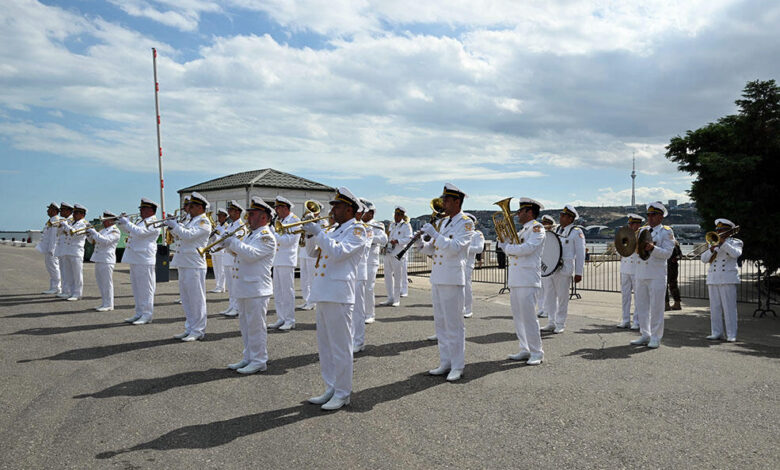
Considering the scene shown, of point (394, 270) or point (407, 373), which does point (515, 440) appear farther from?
point (394, 270)

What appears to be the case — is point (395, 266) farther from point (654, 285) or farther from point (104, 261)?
point (104, 261)

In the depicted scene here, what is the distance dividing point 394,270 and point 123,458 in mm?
8887

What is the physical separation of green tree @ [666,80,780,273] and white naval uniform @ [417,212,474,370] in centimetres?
748

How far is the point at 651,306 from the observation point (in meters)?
8.14

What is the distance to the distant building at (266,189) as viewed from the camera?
1919 cm

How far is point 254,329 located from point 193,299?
7.59 ft

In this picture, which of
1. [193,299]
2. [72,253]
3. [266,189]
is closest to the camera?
[193,299]

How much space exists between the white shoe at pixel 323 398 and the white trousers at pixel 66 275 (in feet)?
32.4

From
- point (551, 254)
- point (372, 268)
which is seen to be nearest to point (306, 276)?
point (372, 268)

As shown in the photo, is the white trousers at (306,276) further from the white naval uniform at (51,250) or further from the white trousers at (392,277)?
the white naval uniform at (51,250)

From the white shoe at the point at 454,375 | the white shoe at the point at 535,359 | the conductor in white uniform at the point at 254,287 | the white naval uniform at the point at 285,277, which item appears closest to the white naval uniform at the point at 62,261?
the white naval uniform at the point at 285,277

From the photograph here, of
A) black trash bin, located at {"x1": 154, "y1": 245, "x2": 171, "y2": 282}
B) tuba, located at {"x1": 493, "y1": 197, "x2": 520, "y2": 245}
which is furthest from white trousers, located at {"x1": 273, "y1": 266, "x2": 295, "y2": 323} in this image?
black trash bin, located at {"x1": 154, "y1": 245, "x2": 171, "y2": 282}

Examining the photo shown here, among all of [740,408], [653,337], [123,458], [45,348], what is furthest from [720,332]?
[45,348]

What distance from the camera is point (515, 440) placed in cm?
434
